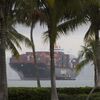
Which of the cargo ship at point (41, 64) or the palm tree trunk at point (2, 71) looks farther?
the cargo ship at point (41, 64)

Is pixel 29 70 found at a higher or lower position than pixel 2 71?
lower

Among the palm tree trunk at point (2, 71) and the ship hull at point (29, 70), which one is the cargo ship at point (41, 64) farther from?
the palm tree trunk at point (2, 71)

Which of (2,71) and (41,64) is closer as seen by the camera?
(2,71)

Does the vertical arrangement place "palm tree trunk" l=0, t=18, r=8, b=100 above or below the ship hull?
above

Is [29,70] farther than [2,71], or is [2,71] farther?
[29,70]

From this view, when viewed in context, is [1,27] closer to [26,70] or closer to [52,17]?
[52,17]

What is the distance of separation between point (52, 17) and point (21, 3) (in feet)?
6.19

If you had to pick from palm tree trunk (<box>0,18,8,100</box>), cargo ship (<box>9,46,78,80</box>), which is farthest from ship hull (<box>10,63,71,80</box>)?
palm tree trunk (<box>0,18,8,100</box>)

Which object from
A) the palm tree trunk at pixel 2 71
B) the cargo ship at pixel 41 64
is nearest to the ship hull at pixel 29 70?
the cargo ship at pixel 41 64

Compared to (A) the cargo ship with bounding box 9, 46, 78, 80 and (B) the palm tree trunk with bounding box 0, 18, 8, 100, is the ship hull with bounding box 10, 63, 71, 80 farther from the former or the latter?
(B) the palm tree trunk with bounding box 0, 18, 8, 100

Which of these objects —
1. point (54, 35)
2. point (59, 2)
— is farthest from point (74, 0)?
point (54, 35)

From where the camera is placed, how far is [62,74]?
8856cm

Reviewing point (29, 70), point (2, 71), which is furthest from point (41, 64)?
point (2, 71)

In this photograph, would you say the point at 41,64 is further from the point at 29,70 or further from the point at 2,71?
the point at 2,71
